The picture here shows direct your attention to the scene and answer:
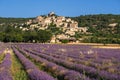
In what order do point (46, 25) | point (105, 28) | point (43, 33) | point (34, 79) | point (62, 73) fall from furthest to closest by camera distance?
point (46, 25)
point (105, 28)
point (43, 33)
point (62, 73)
point (34, 79)

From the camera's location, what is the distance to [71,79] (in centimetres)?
1134

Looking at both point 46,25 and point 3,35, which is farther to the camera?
point 46,25

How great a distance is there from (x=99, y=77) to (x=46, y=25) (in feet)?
580

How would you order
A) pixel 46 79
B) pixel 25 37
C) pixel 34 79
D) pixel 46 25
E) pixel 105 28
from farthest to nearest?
1. pixel 46 25
2. pixel 105 28
3. pixel 25 37
4. pixel 34 79
5. pixel 46 79

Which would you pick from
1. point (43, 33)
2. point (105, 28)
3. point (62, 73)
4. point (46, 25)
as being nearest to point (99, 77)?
point (62, 73)

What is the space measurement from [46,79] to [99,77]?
91.3 inches

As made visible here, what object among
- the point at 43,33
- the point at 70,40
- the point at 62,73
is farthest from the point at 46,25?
the point at 62,73

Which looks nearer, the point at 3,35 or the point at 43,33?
the point at 43,33

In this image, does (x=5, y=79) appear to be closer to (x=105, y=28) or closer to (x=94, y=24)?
(x=105, y=28)

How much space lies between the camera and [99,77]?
12141 millimetres

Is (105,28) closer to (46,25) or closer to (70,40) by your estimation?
(46,25)

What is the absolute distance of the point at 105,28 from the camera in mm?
171375

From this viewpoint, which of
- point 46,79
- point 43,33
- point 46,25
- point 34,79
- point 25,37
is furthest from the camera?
point 46,25

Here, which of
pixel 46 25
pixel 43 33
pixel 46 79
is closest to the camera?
pixel 46 79
